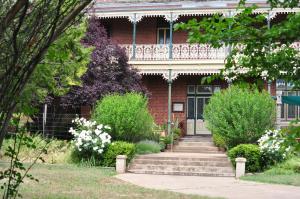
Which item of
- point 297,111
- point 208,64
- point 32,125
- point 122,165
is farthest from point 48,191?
point 297,111

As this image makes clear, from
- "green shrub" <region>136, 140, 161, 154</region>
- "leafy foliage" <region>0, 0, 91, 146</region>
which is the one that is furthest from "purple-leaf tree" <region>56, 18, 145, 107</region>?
"leafy foliage" <region>0, 0, 91, 146</region>

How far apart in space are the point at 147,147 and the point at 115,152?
273cm

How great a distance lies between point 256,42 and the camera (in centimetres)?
402

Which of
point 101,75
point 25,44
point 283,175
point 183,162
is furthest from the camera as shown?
point 101,75

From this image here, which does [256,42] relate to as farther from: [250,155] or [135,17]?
[135,17]

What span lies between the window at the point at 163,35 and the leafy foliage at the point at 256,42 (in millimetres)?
21095

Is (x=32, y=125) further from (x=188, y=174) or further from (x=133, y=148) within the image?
(x=188, y=174)

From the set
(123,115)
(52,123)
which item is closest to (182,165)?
(123,115)

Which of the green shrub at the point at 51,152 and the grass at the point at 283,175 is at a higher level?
the green shrub at the point at 51,152

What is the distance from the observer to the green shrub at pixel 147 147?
17.2m

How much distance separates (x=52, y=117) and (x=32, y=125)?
2.93 feet

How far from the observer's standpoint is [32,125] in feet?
65.4

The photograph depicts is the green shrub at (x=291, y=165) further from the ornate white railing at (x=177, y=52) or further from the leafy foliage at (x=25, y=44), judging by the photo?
the leafy foliage at (x=25, y=44)

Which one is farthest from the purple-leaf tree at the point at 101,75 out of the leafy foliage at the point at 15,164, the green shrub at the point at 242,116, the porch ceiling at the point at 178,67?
the leafy foliage at the point at 15,164
